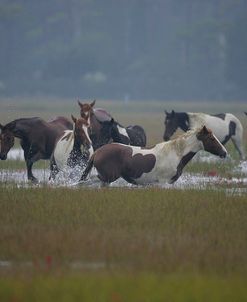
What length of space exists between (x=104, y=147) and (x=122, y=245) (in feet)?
16.7

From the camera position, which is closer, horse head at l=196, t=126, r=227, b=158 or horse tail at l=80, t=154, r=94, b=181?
horse tail at l=80, t=154, r=94, b=181

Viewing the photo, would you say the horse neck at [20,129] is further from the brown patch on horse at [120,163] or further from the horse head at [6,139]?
the brown patch on horse at [120,163]

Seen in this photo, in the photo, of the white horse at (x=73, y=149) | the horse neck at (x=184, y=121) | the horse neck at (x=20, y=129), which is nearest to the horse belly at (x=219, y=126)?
the horse neck at (x=184, y=121)

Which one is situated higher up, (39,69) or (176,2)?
(176,2)

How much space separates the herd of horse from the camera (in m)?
15.6

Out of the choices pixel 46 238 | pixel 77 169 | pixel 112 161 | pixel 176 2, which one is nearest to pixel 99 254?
pixel 46 238

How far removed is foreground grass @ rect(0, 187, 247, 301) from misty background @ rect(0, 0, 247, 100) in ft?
235

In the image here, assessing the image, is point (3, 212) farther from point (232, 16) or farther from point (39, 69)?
point (232, 16)

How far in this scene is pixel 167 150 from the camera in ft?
51.8

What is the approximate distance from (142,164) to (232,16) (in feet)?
293

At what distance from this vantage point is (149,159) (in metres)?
15.6

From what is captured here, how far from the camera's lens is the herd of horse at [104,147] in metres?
15.6

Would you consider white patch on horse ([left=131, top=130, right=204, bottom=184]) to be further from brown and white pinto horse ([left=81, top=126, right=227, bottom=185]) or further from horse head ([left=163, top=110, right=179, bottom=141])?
horse head ([left=163, top=110, right=179, bottom=141])

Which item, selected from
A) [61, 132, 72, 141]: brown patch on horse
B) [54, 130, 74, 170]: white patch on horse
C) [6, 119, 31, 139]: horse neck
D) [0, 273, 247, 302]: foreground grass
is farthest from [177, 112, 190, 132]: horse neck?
[0, 273, 247, 302]: foreground grass
